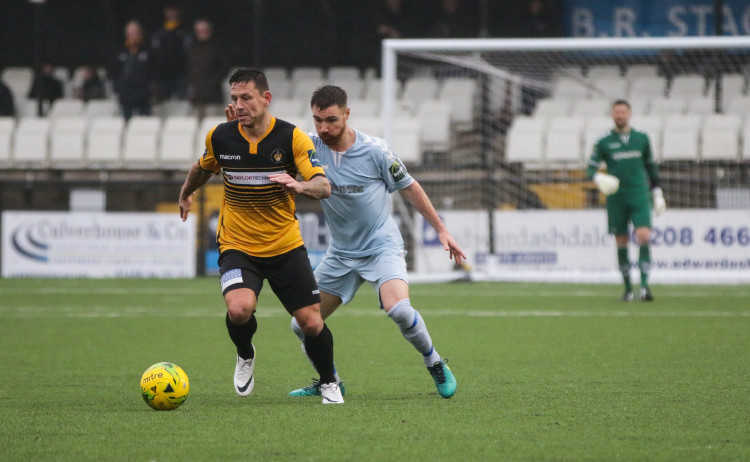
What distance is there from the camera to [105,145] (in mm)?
21672

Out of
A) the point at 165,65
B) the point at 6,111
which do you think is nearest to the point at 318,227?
the point at 165,65

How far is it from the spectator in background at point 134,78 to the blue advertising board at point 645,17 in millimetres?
9304

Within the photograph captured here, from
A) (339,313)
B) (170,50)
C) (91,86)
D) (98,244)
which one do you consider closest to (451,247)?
(339,313)

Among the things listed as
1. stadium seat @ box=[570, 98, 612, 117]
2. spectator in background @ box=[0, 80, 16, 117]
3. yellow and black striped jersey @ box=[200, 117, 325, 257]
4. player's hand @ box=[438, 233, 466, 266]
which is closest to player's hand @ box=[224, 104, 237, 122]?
yellow and black striped jersey @ box=[200, 117, 325, 257]

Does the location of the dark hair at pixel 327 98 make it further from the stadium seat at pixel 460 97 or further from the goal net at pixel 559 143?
the stadium seat at pixel 460 97

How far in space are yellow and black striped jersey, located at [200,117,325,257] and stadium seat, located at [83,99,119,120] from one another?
58.3ft

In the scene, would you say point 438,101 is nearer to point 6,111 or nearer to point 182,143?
point 182,143

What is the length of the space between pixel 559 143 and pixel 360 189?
41.3 ft

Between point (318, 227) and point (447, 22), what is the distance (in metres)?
6.67

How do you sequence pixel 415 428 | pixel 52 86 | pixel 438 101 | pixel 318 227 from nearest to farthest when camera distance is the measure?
pixel 415 428 → pixel 318 227 → pixel 438 101 → pixel 52 86

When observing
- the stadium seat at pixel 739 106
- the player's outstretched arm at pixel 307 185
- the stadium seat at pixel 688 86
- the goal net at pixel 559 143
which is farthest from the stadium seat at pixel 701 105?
the player's outstretched arm at pixel 307 185

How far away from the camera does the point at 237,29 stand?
88.1 ft

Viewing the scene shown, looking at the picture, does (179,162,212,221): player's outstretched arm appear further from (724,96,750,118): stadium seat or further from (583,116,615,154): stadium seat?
(583,116,615,154): stadium seat

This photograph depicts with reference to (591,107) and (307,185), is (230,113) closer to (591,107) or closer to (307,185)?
(307,185)
